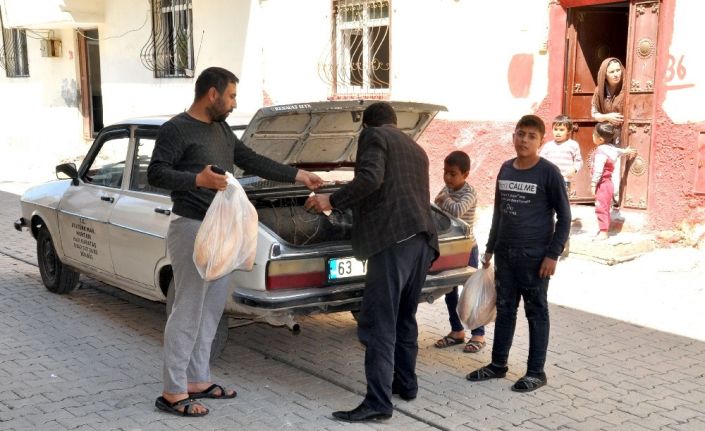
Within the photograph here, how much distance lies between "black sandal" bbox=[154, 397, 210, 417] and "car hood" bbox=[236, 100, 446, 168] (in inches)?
66.8

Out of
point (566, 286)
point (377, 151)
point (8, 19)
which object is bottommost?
point (566, 286)

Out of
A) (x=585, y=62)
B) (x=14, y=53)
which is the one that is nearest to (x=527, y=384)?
(x=585, y=62)

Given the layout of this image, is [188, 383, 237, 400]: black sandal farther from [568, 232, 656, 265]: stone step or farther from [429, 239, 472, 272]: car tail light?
[568, 232, 656, 265]: stone step

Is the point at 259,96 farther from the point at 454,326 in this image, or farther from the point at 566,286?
the point at 454,326

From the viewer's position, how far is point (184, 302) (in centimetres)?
428

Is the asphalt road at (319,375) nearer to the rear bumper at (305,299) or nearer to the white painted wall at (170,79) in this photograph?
the rear bumper at (305,299)

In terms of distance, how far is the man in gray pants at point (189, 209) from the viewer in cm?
419

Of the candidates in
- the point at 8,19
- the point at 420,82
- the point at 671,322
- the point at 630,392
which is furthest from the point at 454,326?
the point at 8,19

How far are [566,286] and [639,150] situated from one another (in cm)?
209

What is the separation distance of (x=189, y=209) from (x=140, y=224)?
1.41 metres

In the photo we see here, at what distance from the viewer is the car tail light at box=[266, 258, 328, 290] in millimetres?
4516

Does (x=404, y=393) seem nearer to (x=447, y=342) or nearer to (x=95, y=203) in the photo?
(x=447, y=342)

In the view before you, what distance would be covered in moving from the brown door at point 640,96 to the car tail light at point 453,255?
393cm

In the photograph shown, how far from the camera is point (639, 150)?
28.0 feet
